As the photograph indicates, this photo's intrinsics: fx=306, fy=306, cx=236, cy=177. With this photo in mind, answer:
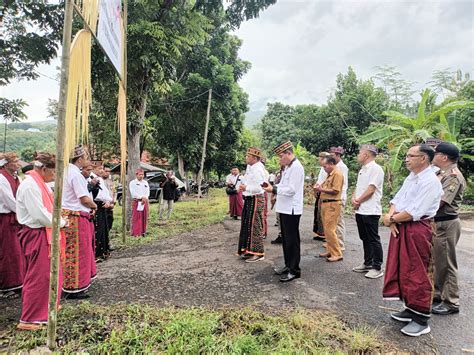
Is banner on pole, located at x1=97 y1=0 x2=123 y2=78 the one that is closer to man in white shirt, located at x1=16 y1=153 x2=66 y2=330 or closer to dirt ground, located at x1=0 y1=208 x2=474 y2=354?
man in white shirt, located at x1=16 y1=153 x2=66 y2=330

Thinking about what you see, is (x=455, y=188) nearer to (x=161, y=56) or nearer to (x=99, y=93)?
(x=161, y=56)

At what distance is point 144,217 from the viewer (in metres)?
7.80

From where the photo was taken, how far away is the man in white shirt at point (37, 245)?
2936mm

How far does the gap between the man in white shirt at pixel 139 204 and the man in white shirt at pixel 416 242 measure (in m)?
6.05

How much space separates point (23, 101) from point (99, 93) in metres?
3.52

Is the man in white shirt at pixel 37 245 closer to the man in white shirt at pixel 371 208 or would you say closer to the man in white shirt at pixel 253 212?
the man in white shirt at pixel 253 212

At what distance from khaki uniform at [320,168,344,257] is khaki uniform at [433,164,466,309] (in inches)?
70.2

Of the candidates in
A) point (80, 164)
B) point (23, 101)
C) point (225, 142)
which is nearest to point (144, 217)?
point (80, 164)

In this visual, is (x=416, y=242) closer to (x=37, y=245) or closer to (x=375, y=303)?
(x=375, y=303)

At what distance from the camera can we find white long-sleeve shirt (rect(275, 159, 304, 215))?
4320 mm

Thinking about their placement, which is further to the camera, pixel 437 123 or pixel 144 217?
pixel 437 123

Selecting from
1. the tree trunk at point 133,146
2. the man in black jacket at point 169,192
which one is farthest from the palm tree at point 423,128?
the tree trunk at point 133,146

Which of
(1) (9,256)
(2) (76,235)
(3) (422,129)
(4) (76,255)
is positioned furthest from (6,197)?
(3) (422,129)

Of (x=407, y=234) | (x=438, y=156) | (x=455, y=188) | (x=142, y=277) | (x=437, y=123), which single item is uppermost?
(x=437, y=123)
